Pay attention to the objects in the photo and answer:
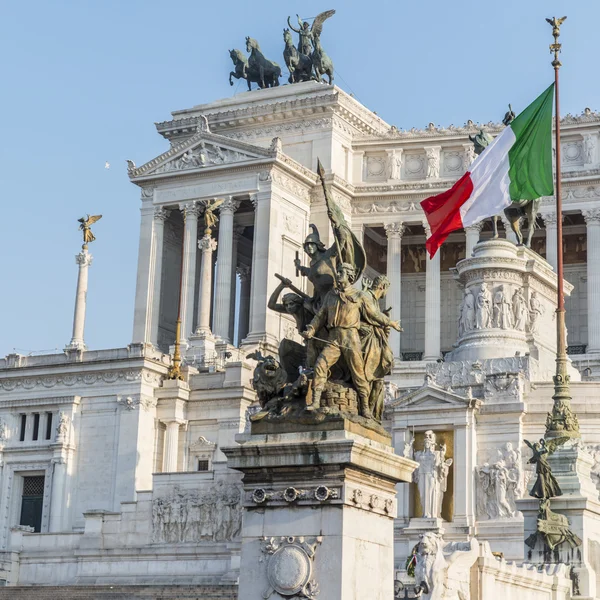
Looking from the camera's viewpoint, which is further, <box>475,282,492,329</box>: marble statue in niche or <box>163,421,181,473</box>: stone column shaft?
<box>163,421,181,473</box>: stone column shaft

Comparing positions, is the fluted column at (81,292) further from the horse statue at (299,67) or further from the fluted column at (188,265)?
the horse statue at (299,67)

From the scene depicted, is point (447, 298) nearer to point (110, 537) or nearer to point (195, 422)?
point (195, 422)

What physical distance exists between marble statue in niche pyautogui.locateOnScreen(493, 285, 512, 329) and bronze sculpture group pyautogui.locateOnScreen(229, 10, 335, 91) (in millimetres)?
40490

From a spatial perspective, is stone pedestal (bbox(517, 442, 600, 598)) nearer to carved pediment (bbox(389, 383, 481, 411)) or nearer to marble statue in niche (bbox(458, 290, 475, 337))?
carved pediment (bbox(389, 383, 481, 411))

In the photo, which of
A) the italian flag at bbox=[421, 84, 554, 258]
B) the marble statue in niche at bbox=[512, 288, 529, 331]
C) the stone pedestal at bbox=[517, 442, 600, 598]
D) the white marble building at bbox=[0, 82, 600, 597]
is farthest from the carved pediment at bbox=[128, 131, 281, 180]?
the stone pedestal at bbox=[517, 442, 600, 598]

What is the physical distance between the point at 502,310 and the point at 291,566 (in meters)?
39.6

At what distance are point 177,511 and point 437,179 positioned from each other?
40.4 metres

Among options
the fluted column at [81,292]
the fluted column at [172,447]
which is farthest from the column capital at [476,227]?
the fluted column at [172,447]

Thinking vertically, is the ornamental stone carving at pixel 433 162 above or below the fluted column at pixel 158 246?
above

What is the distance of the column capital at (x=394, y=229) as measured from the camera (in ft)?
278

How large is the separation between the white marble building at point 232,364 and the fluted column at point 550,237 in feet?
0.41

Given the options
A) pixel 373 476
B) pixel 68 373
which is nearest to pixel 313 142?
pixel 68 373

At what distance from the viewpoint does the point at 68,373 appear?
60281mm

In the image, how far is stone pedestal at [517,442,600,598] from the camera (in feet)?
98.2
